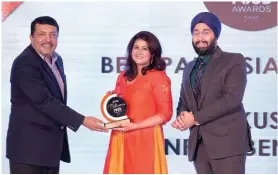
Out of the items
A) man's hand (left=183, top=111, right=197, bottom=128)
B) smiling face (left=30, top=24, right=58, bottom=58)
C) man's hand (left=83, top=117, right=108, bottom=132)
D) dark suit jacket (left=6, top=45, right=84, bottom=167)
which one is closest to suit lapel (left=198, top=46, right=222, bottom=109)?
man's hand (left=183, top=111, right=197, bottom=128)

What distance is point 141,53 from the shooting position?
13.4 feet

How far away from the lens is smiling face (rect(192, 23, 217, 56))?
391cm

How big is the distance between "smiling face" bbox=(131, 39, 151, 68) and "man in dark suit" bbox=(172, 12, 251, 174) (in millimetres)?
351

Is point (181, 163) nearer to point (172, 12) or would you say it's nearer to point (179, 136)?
point (179, 136)

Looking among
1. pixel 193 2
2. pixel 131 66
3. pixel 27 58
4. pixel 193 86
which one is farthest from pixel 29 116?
pixel 193 2

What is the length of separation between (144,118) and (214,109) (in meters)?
0.55

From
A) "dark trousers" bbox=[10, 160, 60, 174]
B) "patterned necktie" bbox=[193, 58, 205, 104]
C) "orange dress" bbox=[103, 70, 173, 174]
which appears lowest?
"dark trousers" bbox=[10, 160, 60, 174]

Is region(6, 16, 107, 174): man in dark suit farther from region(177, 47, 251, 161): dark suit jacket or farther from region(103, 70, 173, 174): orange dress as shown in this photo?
region(177, 47, 251, 161): dark suit jacket

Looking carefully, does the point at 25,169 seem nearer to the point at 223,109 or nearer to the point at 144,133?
the point at 144,133

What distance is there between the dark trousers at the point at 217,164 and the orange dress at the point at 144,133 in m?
0.30

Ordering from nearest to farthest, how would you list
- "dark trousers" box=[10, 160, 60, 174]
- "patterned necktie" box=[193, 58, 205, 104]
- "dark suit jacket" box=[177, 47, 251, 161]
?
"dark suit jacket" box=[177, 47, 251, 161] < "patterned necktie" box=[193, 58, 205, 104] < "dark trousers" box=[10, 160, 60, 174]

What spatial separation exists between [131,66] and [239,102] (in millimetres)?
857

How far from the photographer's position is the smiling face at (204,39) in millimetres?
3914

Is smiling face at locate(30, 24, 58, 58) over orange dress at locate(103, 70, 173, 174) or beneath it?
over
